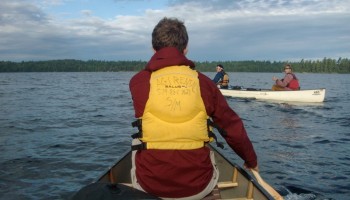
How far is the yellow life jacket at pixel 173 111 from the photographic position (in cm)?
347

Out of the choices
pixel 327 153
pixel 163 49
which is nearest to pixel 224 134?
pixel 163 49

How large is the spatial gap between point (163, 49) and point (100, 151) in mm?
9312

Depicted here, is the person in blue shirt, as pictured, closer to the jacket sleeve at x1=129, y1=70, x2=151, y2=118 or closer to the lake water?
the lake water

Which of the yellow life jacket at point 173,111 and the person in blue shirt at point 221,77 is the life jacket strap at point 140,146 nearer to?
the yellow life jacket at point 173,111

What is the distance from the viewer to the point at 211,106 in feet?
11.8

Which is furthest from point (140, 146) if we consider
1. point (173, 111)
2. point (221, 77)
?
point (221, 77)

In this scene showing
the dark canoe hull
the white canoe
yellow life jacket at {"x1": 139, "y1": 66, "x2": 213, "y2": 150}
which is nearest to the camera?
yellow life jacket at {"x1": 139, "y1": 66, "x2": 213, "y2": 150}

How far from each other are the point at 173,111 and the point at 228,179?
3593 mm

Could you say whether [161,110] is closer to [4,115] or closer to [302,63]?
[4,115]

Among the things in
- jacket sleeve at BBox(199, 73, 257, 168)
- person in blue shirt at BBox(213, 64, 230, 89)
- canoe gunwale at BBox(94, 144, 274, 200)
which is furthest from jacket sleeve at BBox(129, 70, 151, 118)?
person in blue shirt at BBox(213, 64, 230, 89)

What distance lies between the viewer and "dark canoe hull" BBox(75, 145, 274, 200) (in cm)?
542

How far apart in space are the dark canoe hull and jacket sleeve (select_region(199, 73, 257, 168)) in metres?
1.39

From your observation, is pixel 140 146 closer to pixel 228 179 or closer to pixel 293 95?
pixel 228 179

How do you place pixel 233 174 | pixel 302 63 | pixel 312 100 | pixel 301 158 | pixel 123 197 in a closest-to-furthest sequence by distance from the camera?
pixel 123 197 → pixel 233 174 → pixel 301 158 → pixel 312 100 → pixel 302 63
